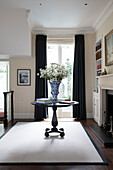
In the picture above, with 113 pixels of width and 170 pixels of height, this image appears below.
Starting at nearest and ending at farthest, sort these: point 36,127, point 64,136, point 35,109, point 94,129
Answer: point 64,136
point 94,129
point 36,127
point 35,109

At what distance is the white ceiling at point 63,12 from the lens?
14.0 feet

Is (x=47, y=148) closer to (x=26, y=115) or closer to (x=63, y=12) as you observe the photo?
(x=26, y=115)

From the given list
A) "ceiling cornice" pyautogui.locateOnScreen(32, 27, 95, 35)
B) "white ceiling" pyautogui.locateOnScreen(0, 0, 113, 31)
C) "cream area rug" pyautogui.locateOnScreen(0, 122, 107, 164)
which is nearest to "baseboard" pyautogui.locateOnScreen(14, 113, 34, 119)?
"cream area rug" pyautogui.locateOnScreen(0, 122, 107, 164)

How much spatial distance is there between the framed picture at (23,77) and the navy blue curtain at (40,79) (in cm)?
33

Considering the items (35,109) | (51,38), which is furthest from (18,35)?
(35,109)

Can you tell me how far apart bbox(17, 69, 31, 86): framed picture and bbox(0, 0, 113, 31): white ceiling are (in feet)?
4.74

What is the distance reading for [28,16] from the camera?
4.99 meters

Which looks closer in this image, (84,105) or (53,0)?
(53,0)

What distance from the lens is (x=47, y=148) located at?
10.6 ft

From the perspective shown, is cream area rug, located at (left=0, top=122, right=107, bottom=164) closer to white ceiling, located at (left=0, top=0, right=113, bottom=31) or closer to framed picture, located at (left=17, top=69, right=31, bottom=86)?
framed picture, located at (left=17, top=69, right=31, bottom=86)

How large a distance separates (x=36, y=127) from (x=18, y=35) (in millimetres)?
2616

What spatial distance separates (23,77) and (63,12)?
2536 millimetres

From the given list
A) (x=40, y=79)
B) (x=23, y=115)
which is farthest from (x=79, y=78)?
(x=23, y=115)

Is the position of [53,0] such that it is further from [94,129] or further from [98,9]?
[94,129]
